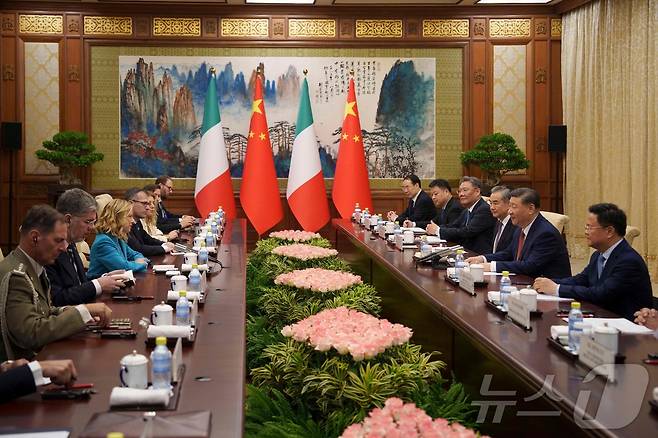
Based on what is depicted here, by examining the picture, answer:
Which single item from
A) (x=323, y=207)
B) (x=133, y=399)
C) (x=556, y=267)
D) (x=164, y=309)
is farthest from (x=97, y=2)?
(x=133, y=399)

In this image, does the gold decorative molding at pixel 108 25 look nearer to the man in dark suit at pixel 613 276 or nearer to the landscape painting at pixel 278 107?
the landscape painting at pixel 278 107

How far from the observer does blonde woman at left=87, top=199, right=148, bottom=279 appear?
454 cm

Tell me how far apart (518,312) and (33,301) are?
1.89m

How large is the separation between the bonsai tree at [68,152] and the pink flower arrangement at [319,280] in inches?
208

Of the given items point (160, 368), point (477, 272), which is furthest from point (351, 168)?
point (160, 368)

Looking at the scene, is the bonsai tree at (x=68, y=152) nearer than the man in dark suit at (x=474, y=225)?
No

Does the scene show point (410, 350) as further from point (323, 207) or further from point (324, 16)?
point (324, 16)

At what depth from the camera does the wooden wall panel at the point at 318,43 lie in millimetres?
10047

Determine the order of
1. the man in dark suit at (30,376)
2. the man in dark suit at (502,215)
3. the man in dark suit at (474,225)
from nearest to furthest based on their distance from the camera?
the man in dark suit at (30,376), the man in dark suit at (502,215), the man in dark suit at (474,225)

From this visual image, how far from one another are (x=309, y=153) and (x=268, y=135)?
623mm

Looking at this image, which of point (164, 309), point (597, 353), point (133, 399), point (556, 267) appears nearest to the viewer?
point (133, 399)

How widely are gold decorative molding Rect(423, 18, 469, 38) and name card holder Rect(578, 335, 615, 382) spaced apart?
8.54 m

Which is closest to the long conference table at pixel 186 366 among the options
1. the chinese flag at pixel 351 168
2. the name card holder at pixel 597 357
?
the name card holder at pixel 597 357

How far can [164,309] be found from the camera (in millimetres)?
2830
